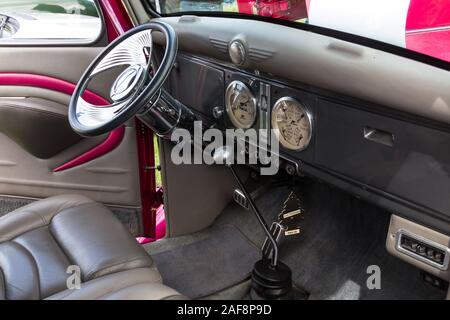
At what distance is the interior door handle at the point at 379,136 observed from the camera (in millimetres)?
A: 1086

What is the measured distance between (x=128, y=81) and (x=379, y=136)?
0.75 metres

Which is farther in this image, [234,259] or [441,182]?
[234,259]

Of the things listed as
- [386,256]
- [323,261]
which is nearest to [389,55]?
[386,256]

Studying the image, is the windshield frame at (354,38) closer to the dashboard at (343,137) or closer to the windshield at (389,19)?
the windshield at (389,19)

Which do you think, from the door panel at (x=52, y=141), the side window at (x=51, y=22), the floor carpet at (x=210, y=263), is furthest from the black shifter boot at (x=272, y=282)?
the side window at (x=51, y=22)

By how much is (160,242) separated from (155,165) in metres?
0.35

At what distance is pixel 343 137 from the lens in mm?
1191

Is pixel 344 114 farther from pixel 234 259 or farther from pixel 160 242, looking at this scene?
pixel 160 242

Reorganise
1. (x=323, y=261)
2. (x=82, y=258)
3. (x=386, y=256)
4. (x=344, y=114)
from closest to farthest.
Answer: (x=344, y=114), (x=82, y=258), (x=386, y=256), (x=323, y=261)

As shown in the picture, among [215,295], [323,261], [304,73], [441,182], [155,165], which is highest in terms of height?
[304,73]

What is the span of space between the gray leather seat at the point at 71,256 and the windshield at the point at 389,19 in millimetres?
772

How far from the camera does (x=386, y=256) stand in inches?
65.9

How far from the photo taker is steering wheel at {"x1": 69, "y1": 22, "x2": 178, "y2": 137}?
1281 mm

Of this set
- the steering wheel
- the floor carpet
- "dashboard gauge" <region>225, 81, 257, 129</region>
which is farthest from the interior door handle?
the floor carpet
